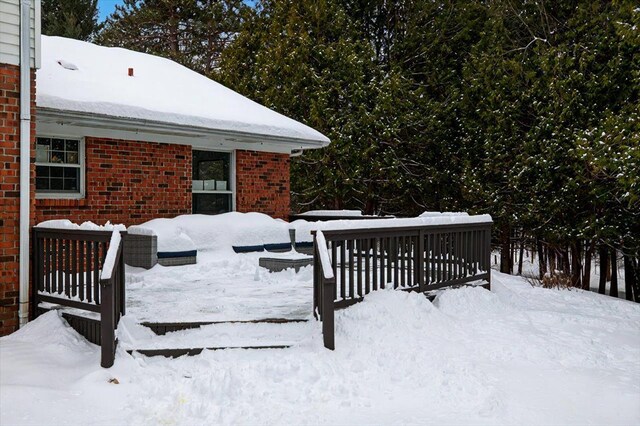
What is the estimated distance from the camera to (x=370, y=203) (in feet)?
58.2

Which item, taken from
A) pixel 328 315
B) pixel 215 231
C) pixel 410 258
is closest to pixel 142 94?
pixel 215 231

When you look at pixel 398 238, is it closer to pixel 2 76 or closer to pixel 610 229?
pixel 2 76

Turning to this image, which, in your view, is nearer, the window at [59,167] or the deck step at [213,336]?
the deck step at [213,336]

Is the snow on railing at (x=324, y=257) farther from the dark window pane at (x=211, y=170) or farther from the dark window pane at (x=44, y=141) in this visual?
the dark window pane at (x=211, y=170)

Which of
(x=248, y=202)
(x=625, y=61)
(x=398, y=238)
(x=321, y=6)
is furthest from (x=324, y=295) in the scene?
(x=321, y=6)

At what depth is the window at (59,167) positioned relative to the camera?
8828mm

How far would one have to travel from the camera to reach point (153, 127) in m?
9.20

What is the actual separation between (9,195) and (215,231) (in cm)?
451

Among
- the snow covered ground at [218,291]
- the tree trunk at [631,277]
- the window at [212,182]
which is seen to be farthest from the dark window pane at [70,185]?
the tree trunk at [631,277]

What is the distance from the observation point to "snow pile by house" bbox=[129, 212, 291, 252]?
9.16 metres

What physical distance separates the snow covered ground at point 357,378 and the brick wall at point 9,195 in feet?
1.22

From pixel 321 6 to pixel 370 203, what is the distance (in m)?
6.45

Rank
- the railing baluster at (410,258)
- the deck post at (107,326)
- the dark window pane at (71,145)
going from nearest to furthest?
the deck post at (107,326), the railing baluster at (410,258), the dark window pane at (71,145)

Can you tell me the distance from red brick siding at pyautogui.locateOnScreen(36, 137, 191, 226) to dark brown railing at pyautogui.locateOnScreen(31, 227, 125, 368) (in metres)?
3.16
